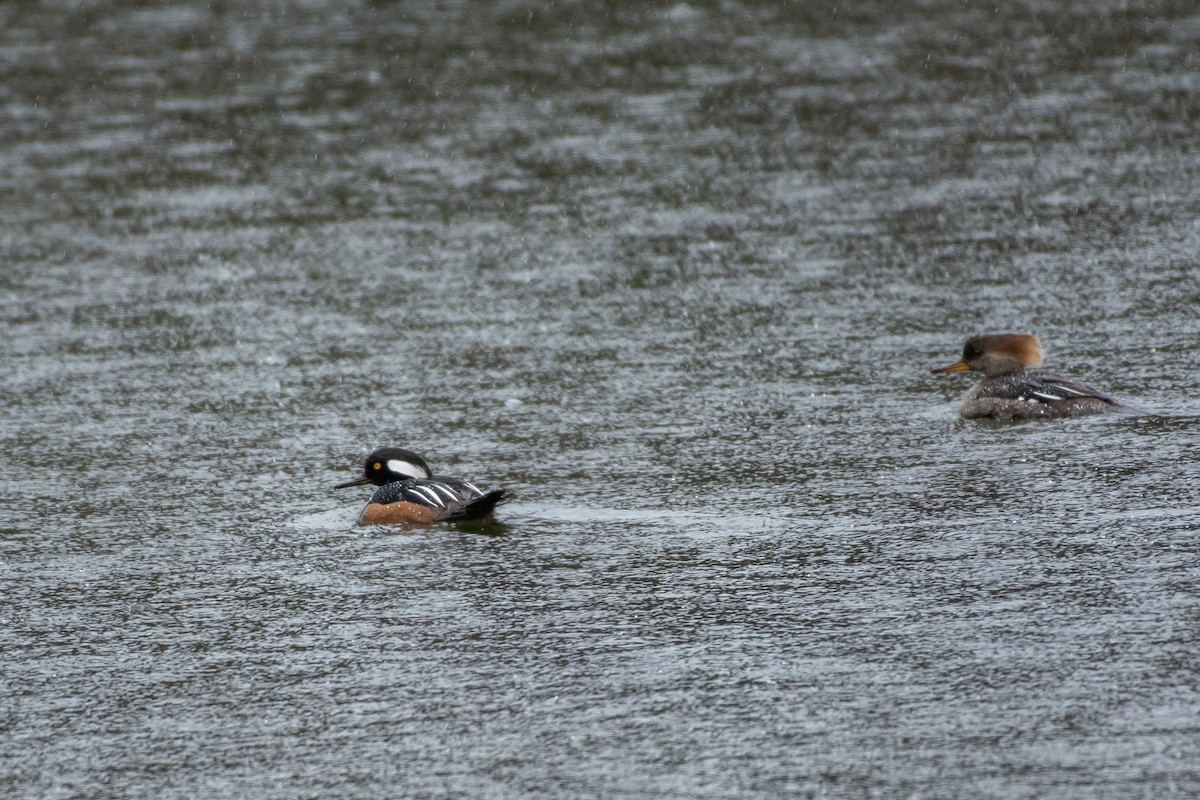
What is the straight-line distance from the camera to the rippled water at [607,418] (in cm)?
587

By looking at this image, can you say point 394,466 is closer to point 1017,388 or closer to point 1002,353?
point 1017,388

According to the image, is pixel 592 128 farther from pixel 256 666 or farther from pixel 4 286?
pixel 256 666

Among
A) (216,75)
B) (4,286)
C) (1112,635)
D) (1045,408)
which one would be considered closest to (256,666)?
(1112,635)

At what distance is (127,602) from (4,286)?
6.75m

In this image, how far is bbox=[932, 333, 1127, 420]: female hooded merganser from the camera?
9.52m

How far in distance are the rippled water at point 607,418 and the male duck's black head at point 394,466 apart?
0.79 feet

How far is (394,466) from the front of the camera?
8.73m

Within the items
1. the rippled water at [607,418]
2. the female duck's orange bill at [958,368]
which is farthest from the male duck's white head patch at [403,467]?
the female duck's orange bill at [958,368]

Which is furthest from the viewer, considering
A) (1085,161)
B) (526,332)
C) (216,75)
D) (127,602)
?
(216,75)

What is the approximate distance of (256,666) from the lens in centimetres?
666

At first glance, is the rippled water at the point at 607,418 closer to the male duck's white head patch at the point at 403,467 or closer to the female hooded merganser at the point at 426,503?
the female hooded merganser at the point at 426,503

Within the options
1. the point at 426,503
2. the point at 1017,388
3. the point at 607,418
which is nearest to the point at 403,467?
the point at 426,503

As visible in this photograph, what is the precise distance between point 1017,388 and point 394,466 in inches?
137

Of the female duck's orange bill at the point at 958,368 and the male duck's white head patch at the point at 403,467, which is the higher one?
the male duck's white head patch at the point at 403,467
